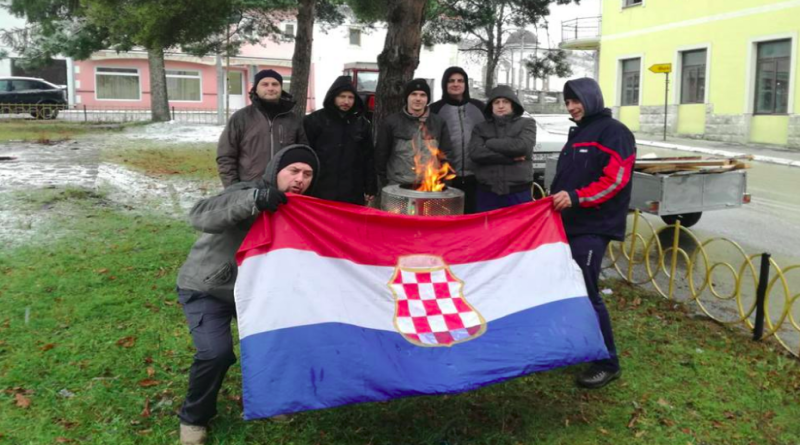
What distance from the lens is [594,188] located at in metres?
4.31

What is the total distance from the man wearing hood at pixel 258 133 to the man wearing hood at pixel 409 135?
0.77 metres

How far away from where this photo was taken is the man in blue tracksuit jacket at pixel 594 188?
14.1 ft

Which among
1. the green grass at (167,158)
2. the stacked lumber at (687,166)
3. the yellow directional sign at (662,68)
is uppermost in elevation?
the yellow directional sign at (662,68)

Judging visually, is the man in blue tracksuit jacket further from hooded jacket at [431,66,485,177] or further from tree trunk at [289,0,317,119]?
tree trunk at [289,0,317,119]

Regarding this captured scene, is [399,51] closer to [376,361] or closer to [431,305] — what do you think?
[431,305]

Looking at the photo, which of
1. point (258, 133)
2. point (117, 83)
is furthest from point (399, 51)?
point (117, 83)

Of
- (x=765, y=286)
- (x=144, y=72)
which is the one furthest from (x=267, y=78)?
(x=144, y=72)

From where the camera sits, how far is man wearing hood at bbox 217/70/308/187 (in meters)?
5.64

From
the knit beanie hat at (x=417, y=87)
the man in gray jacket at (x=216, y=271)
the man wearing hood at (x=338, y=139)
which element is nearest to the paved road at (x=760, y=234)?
the knit beanie hat at (x=417, y=87)

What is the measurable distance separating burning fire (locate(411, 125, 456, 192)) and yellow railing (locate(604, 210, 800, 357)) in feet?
7.31

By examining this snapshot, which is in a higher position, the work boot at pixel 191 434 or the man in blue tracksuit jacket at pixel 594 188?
the man in blue tracksuit jacket at pixel 594 188

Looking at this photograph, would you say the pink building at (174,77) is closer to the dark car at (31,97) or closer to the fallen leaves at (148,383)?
the dark car at (31,97)

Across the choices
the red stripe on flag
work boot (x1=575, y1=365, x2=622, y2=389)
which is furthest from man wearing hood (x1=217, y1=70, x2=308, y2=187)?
work boot (x1=575, y1=365, x2=622, y2=389)

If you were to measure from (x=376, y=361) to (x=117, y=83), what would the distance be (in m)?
46.4
